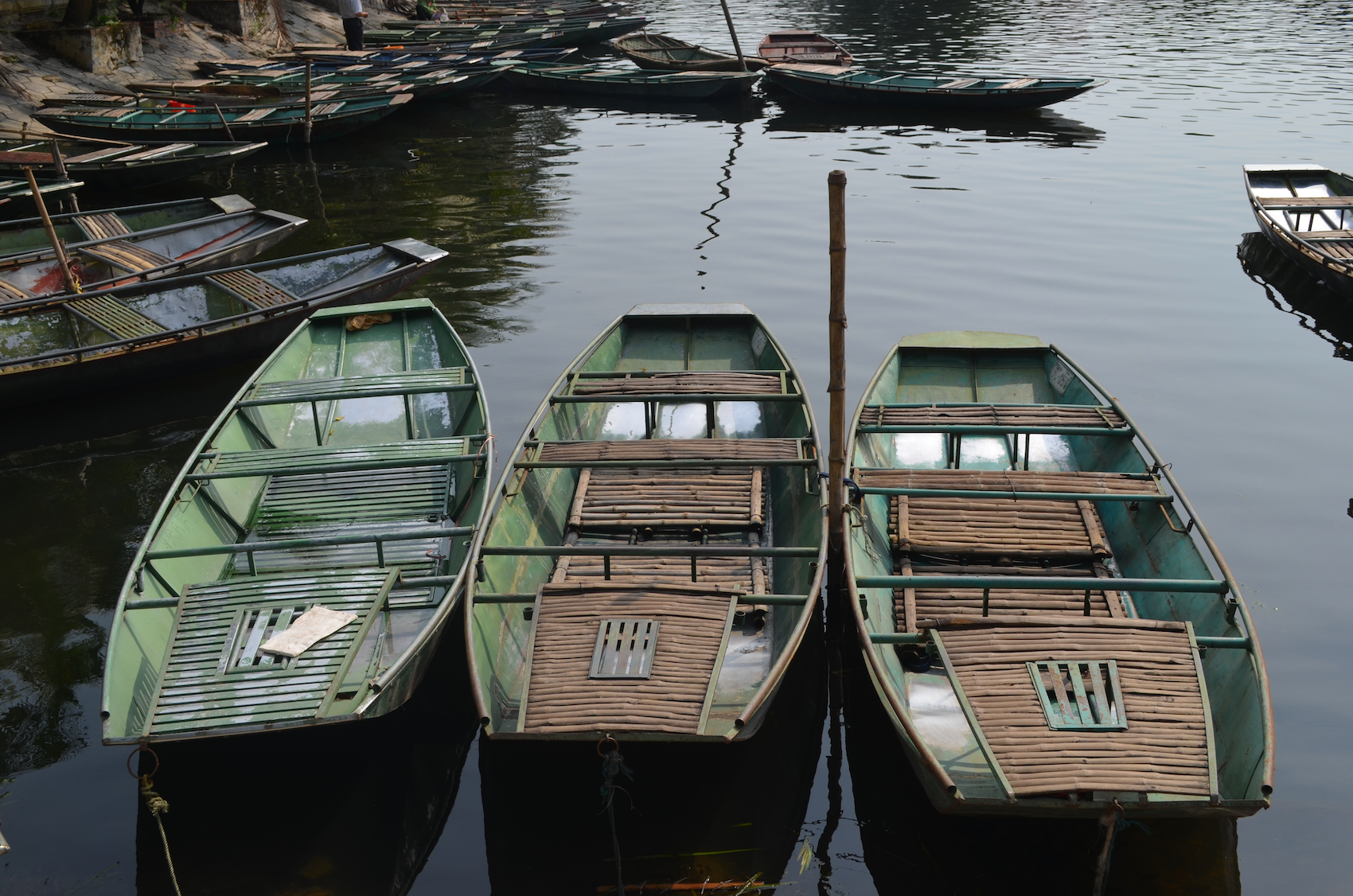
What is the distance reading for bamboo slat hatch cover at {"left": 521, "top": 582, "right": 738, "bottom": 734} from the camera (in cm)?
598

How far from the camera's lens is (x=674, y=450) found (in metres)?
8.88

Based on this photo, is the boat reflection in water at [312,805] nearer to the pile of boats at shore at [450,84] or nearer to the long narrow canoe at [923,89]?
the pile of boats at shore at [450,84]

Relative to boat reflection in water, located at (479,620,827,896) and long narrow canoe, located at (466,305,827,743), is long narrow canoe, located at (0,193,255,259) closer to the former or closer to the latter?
long narrow canoe, located at (466,305,827,743)

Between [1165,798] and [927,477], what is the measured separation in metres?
3.32

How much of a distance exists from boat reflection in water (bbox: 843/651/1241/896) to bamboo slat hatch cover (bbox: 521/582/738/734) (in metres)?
1.66

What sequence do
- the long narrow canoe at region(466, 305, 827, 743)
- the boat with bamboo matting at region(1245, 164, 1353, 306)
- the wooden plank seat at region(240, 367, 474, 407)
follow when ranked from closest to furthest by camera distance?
the long narrow canoe at region(466, 305, 827, 743), the wooden plank seat at region(240, 367, 474, 407), the boat with bamboo matting at region(1245, 164, 1353, 306)

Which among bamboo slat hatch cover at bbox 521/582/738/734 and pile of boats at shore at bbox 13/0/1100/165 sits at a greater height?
pile of boats at shore at bbox 13/0/1100/165

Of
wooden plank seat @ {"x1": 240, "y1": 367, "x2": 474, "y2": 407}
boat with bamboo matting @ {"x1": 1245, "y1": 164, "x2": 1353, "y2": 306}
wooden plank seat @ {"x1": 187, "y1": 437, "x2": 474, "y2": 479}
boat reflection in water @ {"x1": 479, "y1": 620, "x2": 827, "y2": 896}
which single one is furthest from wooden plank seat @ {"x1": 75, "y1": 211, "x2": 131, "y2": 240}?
boat with bamboo matting @ {"x1": 1245, "y1": 164, "x2": 1353, "y2": 306}

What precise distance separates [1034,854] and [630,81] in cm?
2736

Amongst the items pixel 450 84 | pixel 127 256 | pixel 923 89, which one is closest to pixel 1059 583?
pixel 127 256

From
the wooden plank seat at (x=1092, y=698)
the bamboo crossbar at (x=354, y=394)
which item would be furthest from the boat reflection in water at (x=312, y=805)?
the wooden plank seat at (x=1092, y=698)

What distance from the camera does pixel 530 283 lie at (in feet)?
54.5

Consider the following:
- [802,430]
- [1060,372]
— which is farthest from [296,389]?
[1060,372]

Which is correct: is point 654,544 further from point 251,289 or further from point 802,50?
point 802,50
